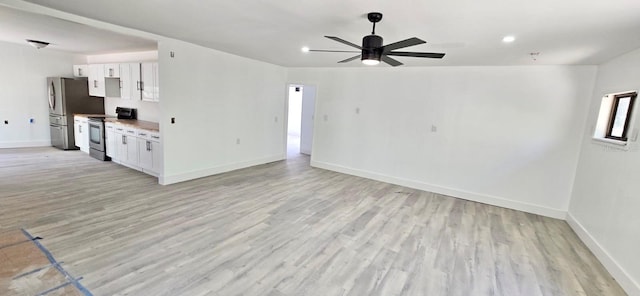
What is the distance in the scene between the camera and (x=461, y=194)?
5094 millimetres

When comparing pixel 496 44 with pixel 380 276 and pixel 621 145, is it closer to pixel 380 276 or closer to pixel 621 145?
pixel 621 145

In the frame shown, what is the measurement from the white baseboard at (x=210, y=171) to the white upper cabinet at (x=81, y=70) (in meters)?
4.22

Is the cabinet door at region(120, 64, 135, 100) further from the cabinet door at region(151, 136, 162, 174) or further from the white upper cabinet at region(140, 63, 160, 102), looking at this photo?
the cabinet door at region(151, 136, 162, 174)

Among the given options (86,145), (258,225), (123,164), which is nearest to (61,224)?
(258,225)

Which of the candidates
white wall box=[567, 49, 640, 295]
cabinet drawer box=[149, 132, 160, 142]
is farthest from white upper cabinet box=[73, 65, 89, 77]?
white wall box=[567, 49, 640, 295]

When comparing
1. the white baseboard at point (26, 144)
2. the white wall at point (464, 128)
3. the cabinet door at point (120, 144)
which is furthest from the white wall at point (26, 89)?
the white wall at point (464, 128)

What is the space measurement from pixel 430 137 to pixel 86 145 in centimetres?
743

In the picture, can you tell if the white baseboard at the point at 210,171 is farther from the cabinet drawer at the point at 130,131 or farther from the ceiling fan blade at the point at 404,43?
the ceiling fan blade at the point at 404,43

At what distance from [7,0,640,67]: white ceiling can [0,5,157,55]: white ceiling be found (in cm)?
105

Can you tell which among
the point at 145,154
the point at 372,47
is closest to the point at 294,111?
the point at 145,154

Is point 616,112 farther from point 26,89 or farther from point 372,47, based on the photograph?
point 26,89

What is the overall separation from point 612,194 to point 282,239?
3.65 m

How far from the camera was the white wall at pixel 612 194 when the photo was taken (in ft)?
8.75

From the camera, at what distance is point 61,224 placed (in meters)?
3.12
